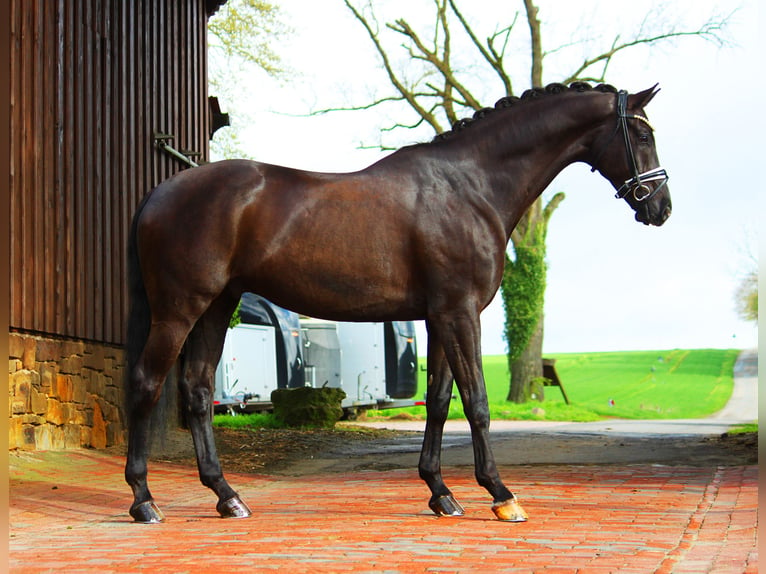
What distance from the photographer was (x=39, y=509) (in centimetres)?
631

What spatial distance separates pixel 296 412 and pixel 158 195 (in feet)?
33.0

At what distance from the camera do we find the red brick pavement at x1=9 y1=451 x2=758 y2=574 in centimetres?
406

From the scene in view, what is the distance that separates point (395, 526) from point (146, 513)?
148cm

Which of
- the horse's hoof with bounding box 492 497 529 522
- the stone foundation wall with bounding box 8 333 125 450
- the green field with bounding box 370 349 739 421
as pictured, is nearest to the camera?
the horse's hoof with bounding box 492 497 529 522

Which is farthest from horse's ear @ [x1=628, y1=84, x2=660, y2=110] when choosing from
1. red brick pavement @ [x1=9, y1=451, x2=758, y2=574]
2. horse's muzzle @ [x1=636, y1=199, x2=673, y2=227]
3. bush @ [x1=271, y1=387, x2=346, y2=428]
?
bush @ [x1=271, y1=387, x2=346, y2=428]

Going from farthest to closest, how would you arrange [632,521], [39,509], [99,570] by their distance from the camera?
[39,509], [632,521], [99,570]

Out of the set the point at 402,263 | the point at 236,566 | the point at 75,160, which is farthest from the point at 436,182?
the point at 75,160

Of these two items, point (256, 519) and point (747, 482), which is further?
point (747, 482)

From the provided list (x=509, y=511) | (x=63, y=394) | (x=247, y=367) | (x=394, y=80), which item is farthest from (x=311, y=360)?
(x=509, y=511)

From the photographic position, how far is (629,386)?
161 ft

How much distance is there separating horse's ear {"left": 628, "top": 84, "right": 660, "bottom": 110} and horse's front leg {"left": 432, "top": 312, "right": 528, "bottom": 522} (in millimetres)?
1724

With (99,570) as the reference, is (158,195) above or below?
above

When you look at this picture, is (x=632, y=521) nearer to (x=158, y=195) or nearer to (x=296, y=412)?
(x=158, y=195)

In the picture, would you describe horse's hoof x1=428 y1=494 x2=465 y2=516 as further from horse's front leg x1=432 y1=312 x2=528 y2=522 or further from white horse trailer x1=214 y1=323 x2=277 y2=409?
white horse trailer x1=214 y1=323 x2=277 y2=409
